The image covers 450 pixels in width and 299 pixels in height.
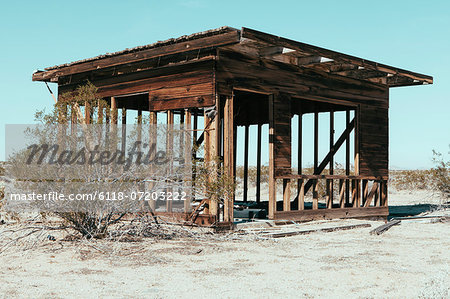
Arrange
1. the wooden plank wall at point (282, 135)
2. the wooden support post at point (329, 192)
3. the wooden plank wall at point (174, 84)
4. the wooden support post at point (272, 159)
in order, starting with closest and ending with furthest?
the wooden plank wall at point (174, 84)
the wooden support post at point (272, 159)
the wooden plank wall at point (282, 135)
the wooden support post at point (329, 192)

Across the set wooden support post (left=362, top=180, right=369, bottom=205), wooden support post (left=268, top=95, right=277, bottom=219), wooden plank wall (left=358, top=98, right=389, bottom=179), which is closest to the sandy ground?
wooden support post (left=268, top=95, right=277, bottom=219)

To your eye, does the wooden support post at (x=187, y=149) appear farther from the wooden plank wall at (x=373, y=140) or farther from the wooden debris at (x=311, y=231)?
the wooden plank wall at (x=373, y=140)

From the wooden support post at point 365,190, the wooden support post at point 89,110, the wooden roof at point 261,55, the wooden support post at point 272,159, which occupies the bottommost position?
the wooden support post at point 365,190

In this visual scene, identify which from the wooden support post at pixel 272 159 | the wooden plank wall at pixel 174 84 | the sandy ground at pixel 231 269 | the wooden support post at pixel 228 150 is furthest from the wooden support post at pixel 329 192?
the wooden plank wall at pixel 174 84

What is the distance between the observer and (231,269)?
23.7 feet

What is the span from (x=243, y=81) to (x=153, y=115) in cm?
201

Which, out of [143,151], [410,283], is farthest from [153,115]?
[410,283]

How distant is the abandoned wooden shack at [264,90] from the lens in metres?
10.4

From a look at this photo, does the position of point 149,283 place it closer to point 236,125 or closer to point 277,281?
point 277,281

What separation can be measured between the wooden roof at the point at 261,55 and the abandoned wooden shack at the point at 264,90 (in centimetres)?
2

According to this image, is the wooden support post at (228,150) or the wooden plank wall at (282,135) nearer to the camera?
the wooden support post at (228,150)

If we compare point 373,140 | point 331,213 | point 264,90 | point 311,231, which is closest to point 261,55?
point 264,90

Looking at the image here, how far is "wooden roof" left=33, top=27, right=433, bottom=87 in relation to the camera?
10.0m

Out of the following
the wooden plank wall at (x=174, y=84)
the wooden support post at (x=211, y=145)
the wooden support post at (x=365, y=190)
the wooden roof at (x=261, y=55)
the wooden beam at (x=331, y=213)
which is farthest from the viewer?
the wooden support post at (x=365, y=190)
